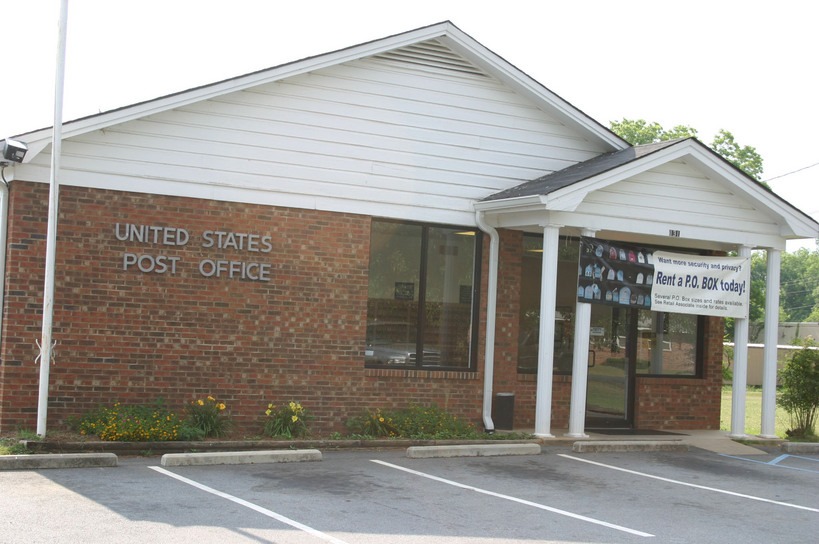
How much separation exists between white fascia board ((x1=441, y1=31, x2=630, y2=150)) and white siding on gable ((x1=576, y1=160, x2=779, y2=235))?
Answer: 155cm

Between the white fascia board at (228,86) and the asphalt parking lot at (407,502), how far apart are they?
13.4 ft

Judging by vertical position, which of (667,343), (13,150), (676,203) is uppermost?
(676,203)

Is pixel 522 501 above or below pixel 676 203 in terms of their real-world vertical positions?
below

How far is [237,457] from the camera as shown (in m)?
10.0

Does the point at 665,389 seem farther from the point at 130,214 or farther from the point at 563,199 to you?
the point at 130,214

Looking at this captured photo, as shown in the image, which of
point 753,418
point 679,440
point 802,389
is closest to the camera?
point 679,440

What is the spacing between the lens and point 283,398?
12125mm

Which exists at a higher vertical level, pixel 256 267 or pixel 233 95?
pixel 233 95

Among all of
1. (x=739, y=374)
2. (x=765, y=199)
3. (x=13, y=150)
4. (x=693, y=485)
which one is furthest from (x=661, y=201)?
(x=13, y=150)

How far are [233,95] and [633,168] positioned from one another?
5.79 metres

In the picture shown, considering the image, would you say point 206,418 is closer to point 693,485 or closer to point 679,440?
point 693,485

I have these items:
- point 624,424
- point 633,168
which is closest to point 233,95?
point 633,168

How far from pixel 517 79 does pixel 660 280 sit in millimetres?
3835

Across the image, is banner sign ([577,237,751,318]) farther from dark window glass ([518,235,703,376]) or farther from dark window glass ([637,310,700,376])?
dark window glass ([637,310,700,376])
